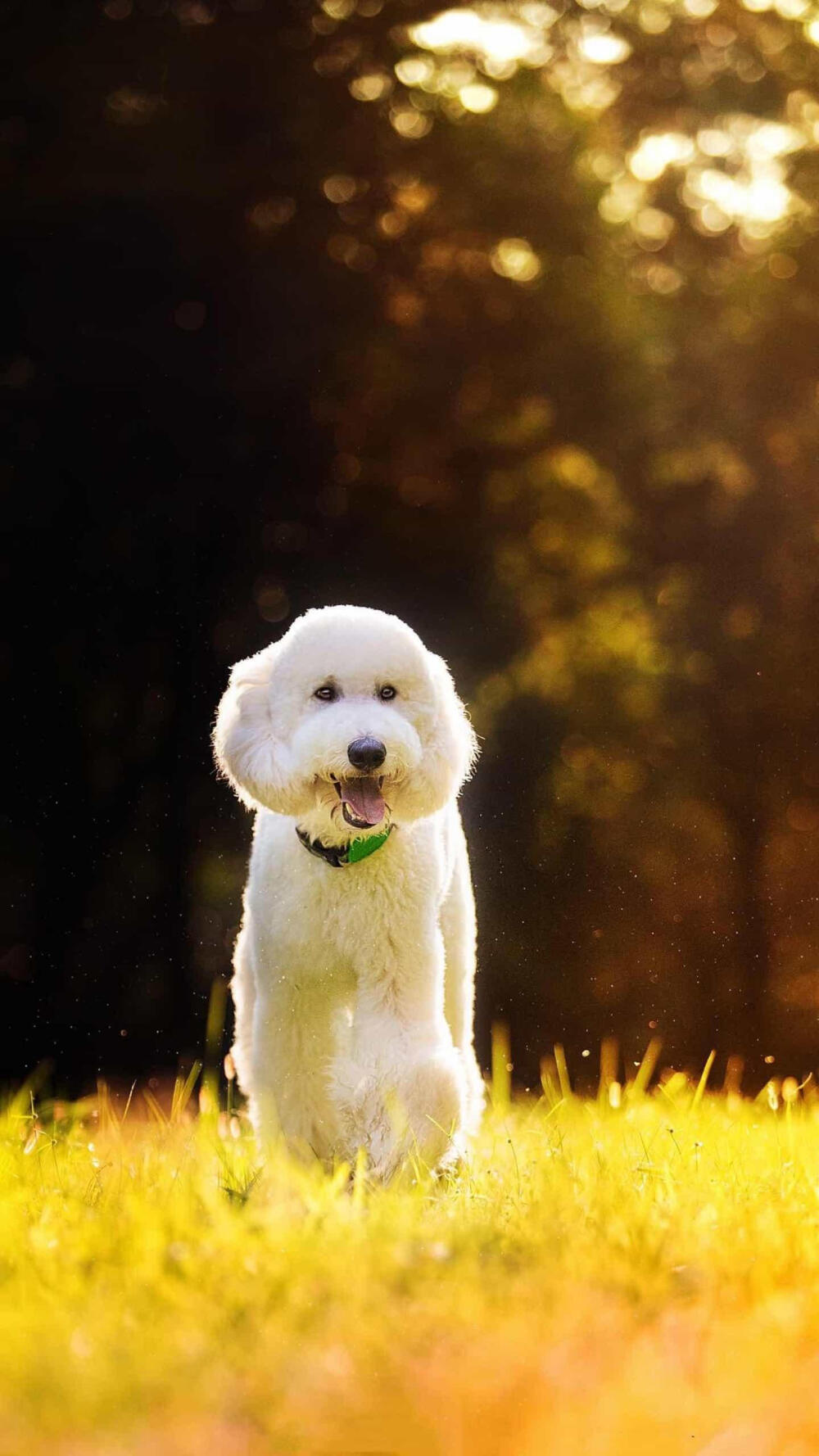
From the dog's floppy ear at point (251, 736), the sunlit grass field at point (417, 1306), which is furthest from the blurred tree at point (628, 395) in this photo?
the sunlit grass field at point (417, 1306)

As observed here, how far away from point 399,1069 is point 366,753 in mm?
1004

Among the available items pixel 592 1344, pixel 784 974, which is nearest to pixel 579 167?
pixel 784 974

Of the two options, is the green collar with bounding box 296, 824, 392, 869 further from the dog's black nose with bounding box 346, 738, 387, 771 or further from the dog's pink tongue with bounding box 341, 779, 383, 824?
the dog's black nose with bounding box 346, 738, 387, 771

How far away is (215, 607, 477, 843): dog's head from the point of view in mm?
4402

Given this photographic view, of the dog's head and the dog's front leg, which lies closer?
the dog's head

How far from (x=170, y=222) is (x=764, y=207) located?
358 cm

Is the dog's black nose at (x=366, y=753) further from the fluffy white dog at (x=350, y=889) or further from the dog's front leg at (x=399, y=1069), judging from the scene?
the dog's front leg at (x=399, y=1069)

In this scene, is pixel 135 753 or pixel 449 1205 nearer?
pixel 449 1205

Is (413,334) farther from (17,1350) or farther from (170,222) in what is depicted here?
(17,1350)

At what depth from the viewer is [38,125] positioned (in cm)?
780

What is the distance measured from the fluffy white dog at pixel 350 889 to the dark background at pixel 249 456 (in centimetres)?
287

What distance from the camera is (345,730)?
436cm

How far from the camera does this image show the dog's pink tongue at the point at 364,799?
174 inches

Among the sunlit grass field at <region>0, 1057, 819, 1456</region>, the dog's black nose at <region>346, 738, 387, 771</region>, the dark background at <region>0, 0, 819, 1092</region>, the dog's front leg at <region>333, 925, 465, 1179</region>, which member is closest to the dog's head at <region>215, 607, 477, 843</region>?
the dog's black nose at <region>346, 738, 387, 771</region>
